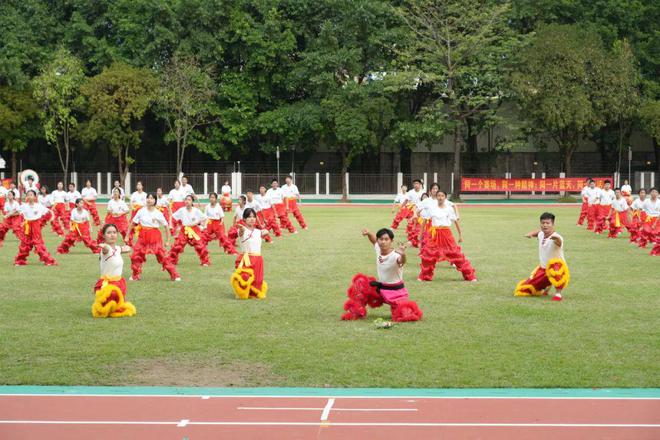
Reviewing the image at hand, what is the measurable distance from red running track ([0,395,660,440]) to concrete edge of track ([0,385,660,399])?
0.40 feet

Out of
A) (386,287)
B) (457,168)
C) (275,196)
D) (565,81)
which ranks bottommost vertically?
(386,287)

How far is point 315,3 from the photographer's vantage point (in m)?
52.7

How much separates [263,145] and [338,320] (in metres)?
42.6

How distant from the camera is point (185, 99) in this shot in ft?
166

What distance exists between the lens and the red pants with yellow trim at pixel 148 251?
666 inches

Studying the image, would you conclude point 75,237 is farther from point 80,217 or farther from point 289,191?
point 289,191

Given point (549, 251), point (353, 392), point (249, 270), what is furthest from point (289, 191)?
point (353, 392)

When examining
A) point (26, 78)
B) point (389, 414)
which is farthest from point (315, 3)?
point (389, 414)

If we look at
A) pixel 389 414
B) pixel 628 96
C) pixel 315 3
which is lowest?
pixel 389 414

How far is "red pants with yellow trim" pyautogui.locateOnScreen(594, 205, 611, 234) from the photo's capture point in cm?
2880

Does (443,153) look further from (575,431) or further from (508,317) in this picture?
(575,431)

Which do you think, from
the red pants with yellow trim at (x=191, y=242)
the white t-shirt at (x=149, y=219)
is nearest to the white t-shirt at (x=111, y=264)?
the white t-shirt at (x=149, y=219)

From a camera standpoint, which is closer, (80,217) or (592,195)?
(80,217)

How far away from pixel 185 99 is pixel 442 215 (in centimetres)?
3516
